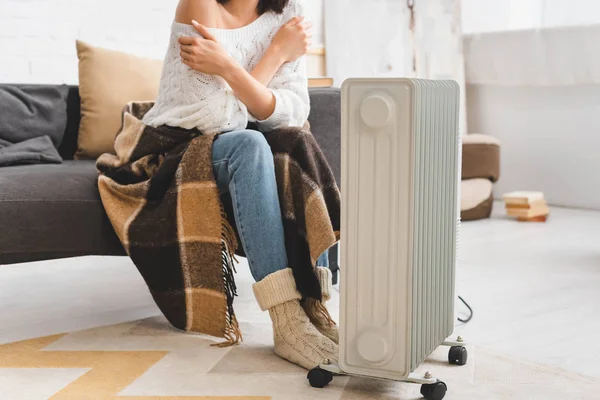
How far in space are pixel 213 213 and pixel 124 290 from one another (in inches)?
29.4

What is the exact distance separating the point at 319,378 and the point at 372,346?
145 mm

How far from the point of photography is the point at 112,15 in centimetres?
329

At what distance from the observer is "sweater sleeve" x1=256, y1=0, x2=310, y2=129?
71.7 inches

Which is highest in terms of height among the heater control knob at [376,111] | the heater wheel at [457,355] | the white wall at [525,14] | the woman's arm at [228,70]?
the white wall at [525,14]

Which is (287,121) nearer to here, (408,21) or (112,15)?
(112,15)

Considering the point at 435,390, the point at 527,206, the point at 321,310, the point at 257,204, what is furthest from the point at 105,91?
the point at 527,206

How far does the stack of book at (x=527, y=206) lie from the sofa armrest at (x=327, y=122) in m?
Answer: 1.55

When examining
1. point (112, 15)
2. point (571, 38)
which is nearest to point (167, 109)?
point (112, 15)

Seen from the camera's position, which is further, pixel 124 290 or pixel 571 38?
pixel 571 38

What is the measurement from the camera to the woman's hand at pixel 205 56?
174cm

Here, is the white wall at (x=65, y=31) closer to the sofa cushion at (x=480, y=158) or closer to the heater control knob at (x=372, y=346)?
the sofa cushion at (x=480, y=158)

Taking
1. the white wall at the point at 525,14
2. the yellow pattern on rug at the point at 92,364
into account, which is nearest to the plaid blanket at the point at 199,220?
the yellow pattern on rug at the point at 92,364

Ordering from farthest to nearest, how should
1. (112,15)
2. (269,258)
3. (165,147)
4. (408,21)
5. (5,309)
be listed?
(408,21) < (112,15) < (5,309) < (165,147) < (269,258)

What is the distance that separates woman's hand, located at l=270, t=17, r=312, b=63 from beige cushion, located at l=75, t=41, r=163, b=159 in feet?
2.24
